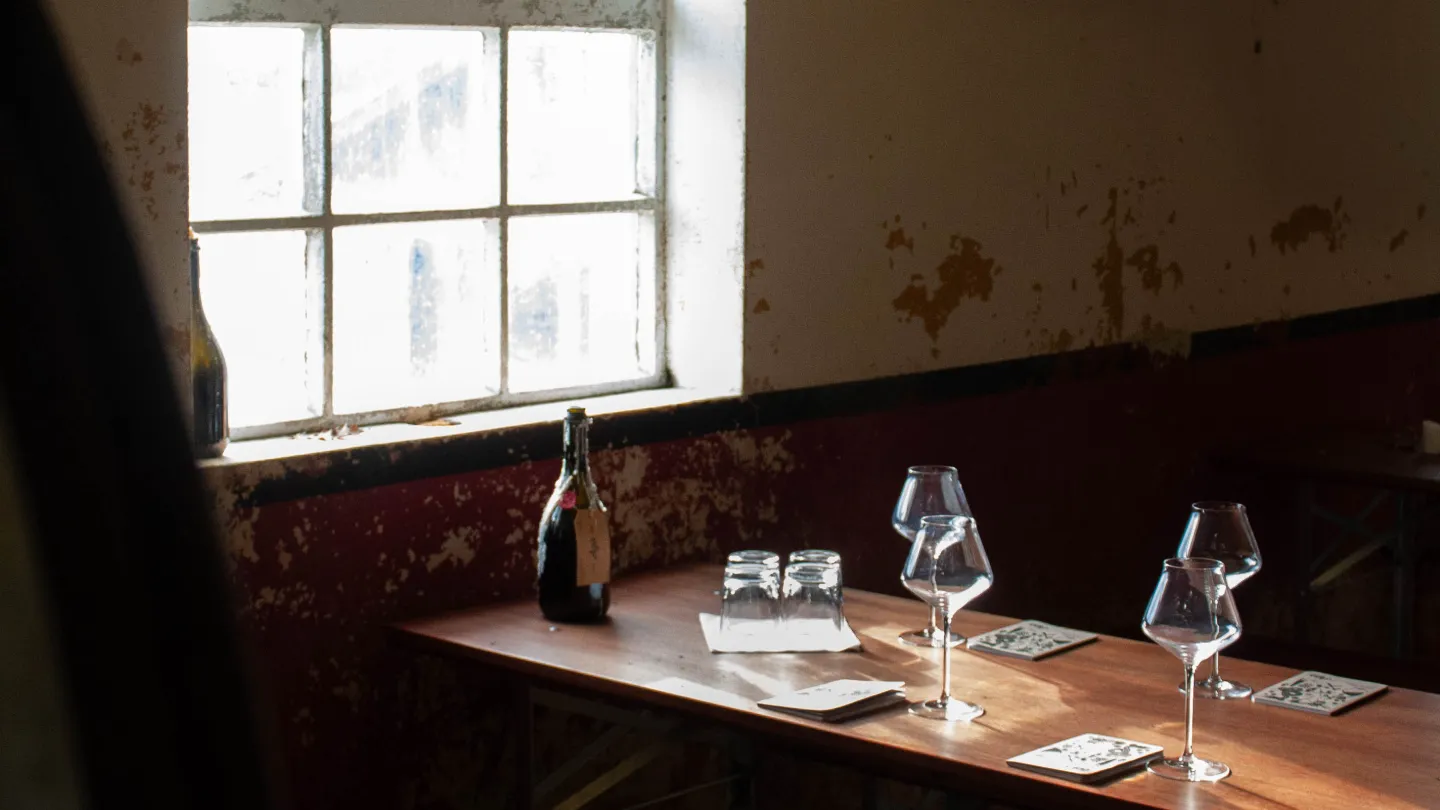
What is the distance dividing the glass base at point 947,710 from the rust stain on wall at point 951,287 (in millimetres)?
1404

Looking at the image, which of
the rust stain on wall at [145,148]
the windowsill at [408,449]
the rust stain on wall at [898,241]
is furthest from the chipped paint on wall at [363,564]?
the rust stain on wall at [898,241]

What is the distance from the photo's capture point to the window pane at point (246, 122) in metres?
2.34

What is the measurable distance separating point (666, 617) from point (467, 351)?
23.9 inches

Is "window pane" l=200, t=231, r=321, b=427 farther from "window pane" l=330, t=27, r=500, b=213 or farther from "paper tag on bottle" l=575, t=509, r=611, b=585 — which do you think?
"paper tag on bottle" l=575, t=509, r=611, b=585

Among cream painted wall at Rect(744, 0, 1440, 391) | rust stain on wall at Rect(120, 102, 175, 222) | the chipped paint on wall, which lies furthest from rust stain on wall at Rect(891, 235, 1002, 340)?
rust stain on wall at Rect(120, 102, 175, 222)

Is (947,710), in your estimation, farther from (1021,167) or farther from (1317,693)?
(1021,167)

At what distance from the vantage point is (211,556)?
A: 221 millimetres

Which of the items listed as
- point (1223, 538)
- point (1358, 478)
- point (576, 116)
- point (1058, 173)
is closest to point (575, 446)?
point (576, 116)

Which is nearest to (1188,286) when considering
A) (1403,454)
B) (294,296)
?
(1403,454)

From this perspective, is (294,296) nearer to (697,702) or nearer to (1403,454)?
(697,702)

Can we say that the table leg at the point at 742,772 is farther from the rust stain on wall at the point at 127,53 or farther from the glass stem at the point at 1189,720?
the rust stain on wall at the point at 127,53

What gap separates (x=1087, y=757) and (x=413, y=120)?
1.48 m

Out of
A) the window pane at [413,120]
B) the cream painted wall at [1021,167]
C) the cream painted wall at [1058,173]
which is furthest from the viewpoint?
the cream painted wall at [1058,173]

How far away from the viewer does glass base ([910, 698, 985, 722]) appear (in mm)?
1895
